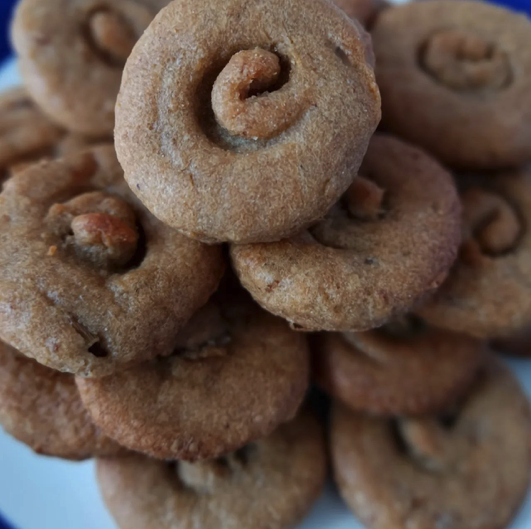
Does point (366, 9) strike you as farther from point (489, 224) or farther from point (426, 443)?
point (426, 443)

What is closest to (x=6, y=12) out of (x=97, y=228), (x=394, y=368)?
(x=97, y=228)

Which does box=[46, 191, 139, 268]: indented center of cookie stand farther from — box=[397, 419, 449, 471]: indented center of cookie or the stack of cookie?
box=[397, 419, 449, 471]: indented center of cookie

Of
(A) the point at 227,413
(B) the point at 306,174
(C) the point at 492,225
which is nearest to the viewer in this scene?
(B) the point at 306,174

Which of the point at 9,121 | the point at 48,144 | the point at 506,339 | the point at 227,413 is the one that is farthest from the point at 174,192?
the point at 506,339

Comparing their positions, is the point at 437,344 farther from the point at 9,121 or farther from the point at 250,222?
the point at 9,121

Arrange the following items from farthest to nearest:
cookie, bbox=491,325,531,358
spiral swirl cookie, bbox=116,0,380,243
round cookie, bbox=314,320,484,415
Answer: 1. cookie, bbox=491,325,531,358
2. round cookie, bbox=314,320,484,415
3. spiral swirl cookie, bbox=116,0,380,243

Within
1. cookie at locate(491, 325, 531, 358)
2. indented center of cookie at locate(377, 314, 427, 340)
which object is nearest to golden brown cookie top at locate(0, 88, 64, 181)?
indented center of cookie at locate(377, 314, 427, 340)

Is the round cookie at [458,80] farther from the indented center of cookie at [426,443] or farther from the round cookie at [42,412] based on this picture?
the round cookie at [42,412]
